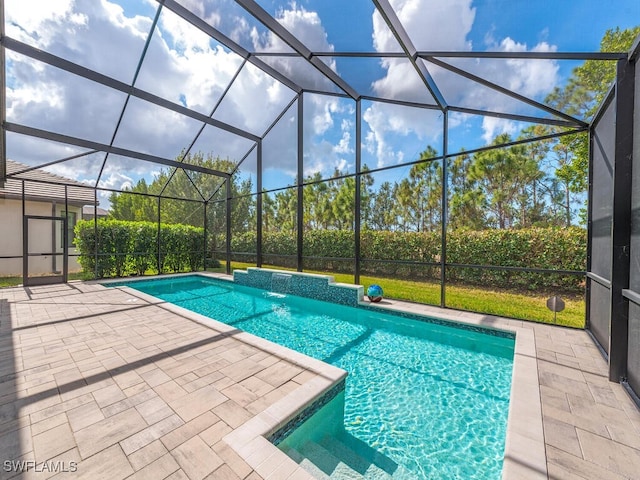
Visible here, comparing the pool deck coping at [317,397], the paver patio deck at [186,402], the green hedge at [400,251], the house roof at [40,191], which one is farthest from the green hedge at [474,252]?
the house roof at [40,191]

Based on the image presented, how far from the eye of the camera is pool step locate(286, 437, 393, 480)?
2090 millimetres

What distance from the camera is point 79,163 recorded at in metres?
7.98

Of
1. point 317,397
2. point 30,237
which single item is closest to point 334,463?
point 317,397

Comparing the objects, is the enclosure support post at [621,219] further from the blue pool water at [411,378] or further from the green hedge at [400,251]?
the green hedge at [400,251]

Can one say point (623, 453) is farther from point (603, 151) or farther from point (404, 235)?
point (404, 235)

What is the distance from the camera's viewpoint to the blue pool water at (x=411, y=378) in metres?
2.34

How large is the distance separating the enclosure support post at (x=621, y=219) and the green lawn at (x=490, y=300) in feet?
7.64

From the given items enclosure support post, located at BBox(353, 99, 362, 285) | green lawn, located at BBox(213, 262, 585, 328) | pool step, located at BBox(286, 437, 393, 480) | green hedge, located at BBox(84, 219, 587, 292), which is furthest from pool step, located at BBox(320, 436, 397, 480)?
enclosure support post, located at BBox(353, 99, 362, 285)

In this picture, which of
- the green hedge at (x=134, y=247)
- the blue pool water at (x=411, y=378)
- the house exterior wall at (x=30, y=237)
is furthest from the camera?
the green hedge at (x=134, y=247)

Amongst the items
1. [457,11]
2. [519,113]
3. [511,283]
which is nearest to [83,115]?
[457,11]

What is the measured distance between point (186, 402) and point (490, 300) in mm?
7728

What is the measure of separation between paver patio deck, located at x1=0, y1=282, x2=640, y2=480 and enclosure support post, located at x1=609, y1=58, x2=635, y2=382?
1.20ft

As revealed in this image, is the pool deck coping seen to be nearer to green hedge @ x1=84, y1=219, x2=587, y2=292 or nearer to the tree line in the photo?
green hedge @ x1=84, y1=219, x2=587, y2=292

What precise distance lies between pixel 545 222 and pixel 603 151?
860 centimetres
